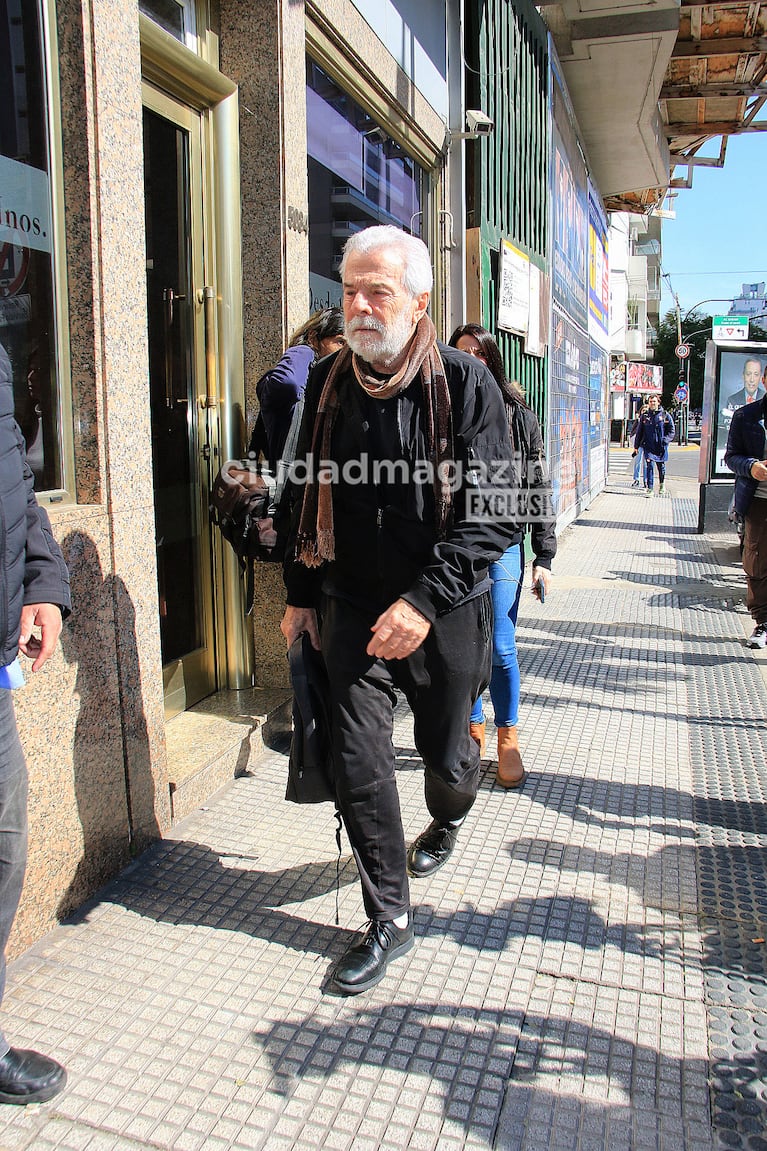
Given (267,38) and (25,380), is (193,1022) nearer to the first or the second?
(25,380)

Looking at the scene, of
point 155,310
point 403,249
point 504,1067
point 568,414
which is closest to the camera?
point 504,1067

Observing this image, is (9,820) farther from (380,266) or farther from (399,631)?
(380,266)

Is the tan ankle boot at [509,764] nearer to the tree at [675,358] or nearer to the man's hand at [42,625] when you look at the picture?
the man's hand at [42,625]

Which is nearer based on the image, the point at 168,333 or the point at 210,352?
the point at 168,333

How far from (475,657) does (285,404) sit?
1.50 metres

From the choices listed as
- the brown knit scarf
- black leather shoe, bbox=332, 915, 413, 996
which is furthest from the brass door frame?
black leather shoe, bbox=332, 915, 413, 996

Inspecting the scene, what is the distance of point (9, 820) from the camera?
206cm

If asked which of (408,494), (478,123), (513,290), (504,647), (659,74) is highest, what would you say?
(659,74)

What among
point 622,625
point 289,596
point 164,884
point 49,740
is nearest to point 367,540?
point 289,596

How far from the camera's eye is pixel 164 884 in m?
3.10

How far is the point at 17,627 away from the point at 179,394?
2.28 meters

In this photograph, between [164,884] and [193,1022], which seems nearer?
[193,1022]

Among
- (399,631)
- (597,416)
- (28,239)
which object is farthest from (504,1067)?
(597,416)

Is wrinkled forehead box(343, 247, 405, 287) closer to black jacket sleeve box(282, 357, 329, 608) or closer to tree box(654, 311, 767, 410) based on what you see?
black jacket sleeve box(282, 357, 329, 608)
